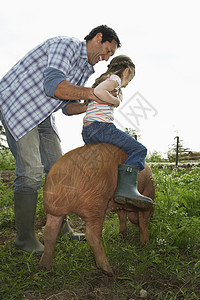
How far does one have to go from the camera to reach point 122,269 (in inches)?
97.0

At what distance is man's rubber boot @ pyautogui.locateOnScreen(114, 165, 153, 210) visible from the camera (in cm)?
222

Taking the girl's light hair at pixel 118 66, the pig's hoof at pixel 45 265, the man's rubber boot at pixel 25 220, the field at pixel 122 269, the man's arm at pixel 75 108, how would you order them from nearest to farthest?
the field at pixel 122 269, the pig's hoof at pixel 45 265, the girl's light hair at pixel 118 66, the man's rubber boot at pixel 25 220, the man's arm at pixel 75 108

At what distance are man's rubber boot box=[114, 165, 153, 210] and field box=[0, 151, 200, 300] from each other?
57cm

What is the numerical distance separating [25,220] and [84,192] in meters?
1.05

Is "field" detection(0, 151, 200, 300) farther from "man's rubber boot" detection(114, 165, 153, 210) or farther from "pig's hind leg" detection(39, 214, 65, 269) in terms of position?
"man's rubber boot" detection(114, 165, 153, 210)

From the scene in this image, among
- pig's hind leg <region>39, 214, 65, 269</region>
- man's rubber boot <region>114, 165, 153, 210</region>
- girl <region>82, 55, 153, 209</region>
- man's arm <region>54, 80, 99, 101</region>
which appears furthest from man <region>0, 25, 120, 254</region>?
man's rubber boot <region>114, 165, 153, 210</region>

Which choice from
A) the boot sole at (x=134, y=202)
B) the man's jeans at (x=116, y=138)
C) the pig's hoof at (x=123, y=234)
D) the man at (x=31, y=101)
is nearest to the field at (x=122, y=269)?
the pig's hoof at (x=123, y=234)

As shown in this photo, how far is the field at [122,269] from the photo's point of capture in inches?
84.8

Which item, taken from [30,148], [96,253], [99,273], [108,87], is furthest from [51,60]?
[99,273]

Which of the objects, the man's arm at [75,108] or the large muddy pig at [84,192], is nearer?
the large muddy pig at [84,192]

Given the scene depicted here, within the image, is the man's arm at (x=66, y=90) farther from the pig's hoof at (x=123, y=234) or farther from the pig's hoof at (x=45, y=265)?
the pig's hoof at (x=123, y=234)

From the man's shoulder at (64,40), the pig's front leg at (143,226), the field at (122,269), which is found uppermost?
the man's shoulder at (64,40)

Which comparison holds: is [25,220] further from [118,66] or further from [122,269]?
[118,66]

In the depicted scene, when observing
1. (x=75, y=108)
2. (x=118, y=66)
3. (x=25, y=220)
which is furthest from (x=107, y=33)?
(x=25, y=220)
